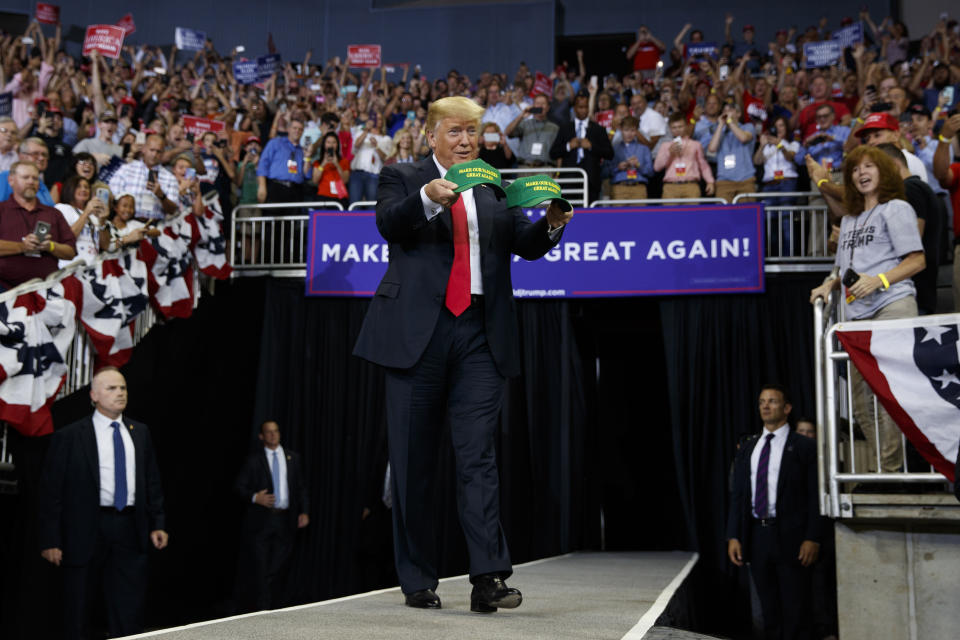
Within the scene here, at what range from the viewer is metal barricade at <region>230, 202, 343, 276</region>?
419 inches

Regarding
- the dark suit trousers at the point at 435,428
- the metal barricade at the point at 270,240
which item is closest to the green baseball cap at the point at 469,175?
the dark suit trousers at the point at 435,428

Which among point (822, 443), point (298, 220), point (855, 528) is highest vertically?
point (298, 220)

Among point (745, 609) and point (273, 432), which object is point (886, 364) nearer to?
point (745, 609)

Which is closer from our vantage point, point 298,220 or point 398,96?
point 298,220

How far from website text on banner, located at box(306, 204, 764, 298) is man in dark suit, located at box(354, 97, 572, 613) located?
609cm

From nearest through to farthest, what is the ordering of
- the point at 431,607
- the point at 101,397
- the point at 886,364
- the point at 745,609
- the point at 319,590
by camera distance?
the point at 431,607 < the point at 886,364 < the point at 101,397 < the point at 745,609 < the point at 319,590

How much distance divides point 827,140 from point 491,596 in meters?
7.96

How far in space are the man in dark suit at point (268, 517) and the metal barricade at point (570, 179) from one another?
3241 mm

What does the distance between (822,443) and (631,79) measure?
9.78 metres

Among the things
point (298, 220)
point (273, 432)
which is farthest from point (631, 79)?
point (273, 432)

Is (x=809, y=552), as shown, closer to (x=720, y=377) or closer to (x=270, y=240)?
(x=720, y=377)

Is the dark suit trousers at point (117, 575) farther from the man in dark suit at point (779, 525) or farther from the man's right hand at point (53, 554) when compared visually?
the man in dark suit at point (779, 525)

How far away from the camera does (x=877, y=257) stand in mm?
5410

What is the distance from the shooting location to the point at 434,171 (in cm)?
347
